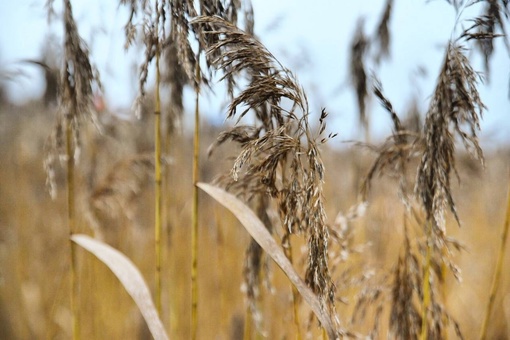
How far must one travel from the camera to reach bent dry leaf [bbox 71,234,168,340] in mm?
758

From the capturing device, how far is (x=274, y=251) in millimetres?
748

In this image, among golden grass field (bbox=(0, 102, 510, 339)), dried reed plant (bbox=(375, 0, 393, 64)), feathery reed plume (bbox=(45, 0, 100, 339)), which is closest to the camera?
feathery reed plume (bbox=(45, 0, 100, 339))

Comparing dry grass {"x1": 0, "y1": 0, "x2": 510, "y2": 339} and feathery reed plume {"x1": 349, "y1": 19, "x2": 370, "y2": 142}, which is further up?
feathery reed plume {"x1": 349, "y1": 19, "x2": 370, "y2": 142}

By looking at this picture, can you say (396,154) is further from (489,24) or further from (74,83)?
(74,83)

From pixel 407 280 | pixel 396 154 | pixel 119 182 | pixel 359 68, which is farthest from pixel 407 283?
pixel 119 182

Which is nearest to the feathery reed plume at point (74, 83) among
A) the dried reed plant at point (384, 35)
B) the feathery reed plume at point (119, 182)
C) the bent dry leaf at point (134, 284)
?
the bent dry leaf at point (134, 284)

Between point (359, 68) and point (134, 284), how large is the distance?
35.8 inches

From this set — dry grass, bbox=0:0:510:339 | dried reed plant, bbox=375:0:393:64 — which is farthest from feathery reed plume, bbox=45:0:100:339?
dried reed plant, bbox=375:0:393:64

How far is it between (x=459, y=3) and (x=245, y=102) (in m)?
Answer: 0.43

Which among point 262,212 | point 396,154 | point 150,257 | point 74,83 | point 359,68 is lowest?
point 150,257

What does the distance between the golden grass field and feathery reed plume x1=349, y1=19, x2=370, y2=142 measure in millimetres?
244

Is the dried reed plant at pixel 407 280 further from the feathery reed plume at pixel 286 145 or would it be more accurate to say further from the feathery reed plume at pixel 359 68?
the feathery reed plume at pixel 359 68

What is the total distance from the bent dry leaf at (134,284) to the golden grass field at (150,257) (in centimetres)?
49

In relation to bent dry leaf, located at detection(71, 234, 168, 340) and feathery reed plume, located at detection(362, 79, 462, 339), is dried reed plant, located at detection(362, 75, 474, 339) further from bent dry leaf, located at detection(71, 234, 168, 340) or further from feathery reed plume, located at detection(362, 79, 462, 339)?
bent dry leaf, located at detection(71, 234, 168, 340)
